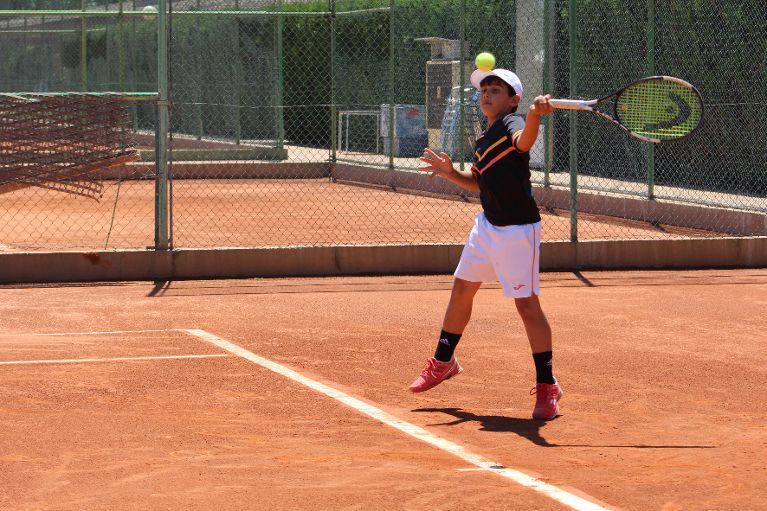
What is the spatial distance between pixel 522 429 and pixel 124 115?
21.8 feet

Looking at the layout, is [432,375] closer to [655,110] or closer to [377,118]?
[655,110]

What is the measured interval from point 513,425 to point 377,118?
16.8 meters

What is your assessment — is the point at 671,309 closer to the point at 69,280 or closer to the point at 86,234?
the point at 69,280

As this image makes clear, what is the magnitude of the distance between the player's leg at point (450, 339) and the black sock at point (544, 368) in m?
0.53

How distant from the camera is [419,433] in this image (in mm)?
6504

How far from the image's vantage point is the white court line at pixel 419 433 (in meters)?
5.32

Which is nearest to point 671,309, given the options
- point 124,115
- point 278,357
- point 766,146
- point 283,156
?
point 278,357

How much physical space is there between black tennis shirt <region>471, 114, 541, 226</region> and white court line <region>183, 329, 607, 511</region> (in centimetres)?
120

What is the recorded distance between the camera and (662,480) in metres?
5.62

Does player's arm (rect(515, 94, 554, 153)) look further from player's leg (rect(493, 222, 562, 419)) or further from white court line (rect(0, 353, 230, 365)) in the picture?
white court line (rect(0, 353, 230, 365))

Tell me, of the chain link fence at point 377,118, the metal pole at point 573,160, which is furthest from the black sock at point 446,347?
the metal pole at point 573,160

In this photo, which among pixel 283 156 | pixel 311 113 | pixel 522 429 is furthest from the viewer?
pixel 311 113

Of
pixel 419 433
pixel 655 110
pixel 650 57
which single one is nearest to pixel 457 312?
pixel 419 433

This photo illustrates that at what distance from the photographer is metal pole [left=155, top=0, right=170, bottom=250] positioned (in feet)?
39.2
